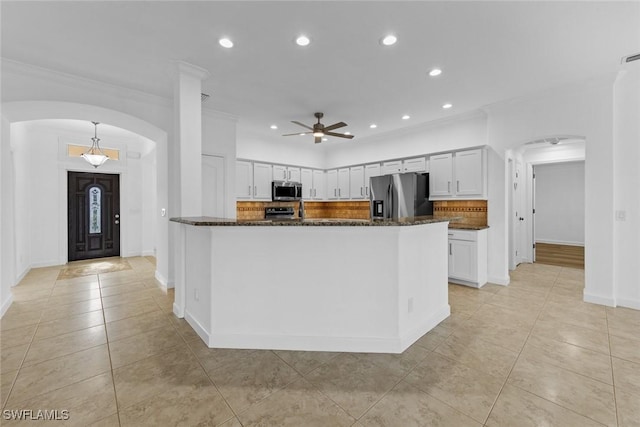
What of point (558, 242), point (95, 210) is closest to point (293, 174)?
point (95, 210)

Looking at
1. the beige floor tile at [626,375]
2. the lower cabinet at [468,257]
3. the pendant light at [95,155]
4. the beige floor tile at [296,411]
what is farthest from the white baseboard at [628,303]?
the pendant light at [95,155]

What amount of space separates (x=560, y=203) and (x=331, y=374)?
32.2 ft

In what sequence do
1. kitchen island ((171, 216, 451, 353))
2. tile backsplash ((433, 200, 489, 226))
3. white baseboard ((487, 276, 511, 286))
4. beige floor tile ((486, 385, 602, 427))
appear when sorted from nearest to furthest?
1. beige floor tile ((486, 385, 602, 427))
2. kitchen island ((171, 216, 451, 353))
3. white baseboard ((487, 276, 511, 286))
4. tile backsplash ((433, 200, 489, 226))

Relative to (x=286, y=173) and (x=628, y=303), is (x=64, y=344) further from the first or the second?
(x=628, y=303)

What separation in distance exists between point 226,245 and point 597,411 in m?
2.90

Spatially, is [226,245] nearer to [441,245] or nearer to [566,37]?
[441,245]

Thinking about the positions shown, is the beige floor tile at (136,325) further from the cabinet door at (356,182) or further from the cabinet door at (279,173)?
the cabinet door at (356,182)

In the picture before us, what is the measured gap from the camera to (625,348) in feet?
8.04

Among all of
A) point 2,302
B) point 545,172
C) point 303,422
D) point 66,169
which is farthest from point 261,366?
point 545,172

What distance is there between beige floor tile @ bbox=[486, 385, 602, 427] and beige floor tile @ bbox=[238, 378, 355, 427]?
3.06 ft

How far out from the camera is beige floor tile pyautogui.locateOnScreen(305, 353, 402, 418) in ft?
5.90

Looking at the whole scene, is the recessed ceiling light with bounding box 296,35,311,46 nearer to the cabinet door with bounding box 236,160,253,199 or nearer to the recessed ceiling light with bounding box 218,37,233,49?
the recessed ceiling light with bounding box 218,37,233,49

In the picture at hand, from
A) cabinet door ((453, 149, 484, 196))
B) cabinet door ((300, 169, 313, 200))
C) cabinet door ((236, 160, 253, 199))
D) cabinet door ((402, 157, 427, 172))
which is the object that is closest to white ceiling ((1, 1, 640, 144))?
cabinet door ((453, 149, 484, 196))

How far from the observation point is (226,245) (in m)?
2.46
